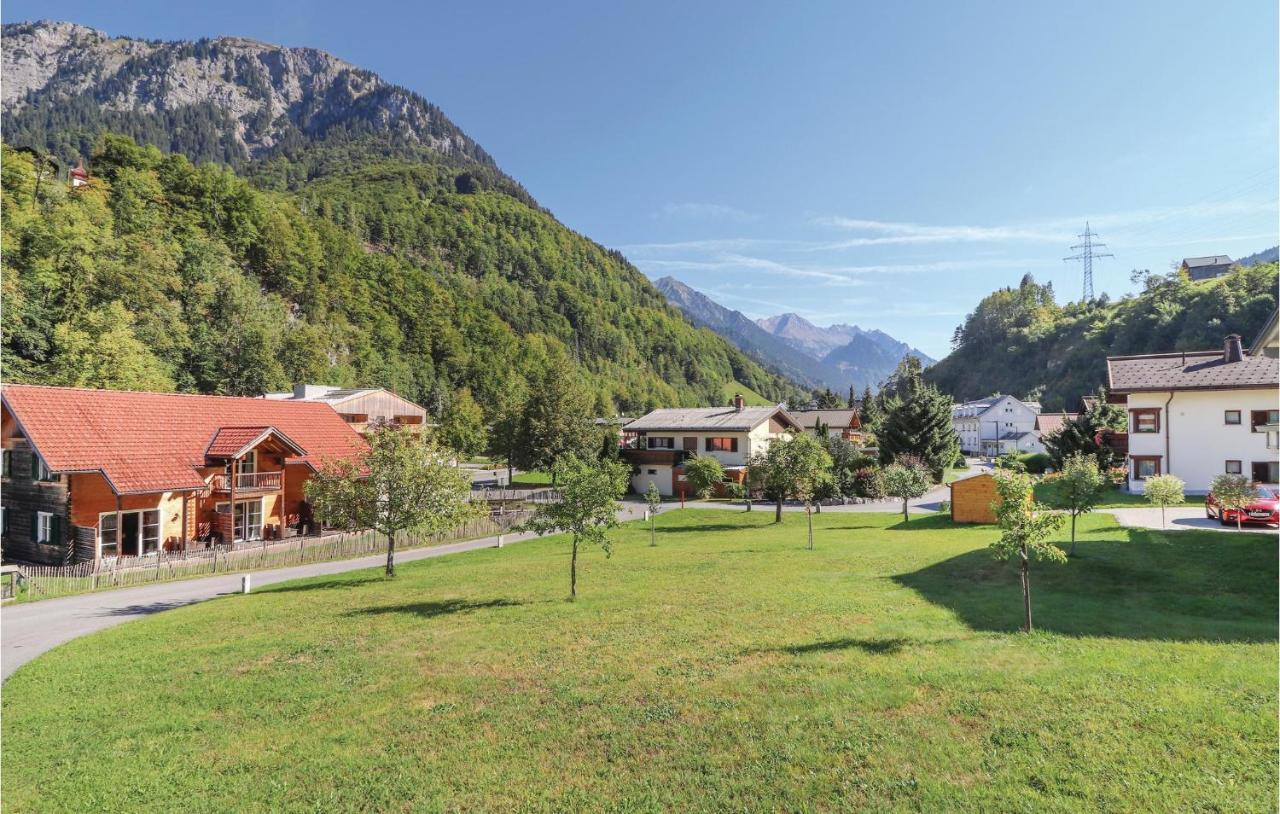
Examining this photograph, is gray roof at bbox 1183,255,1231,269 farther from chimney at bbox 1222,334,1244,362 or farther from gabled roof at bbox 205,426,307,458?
gabled roof at bbox 205,426,307,458

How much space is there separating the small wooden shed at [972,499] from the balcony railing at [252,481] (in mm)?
39768

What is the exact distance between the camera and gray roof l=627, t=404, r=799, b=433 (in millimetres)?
54812

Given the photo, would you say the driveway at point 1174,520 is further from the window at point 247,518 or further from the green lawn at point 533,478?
the green lawn at point 533,478

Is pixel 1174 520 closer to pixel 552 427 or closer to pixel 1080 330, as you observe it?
pixel 552 427

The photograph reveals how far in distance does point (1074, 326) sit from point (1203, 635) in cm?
17656

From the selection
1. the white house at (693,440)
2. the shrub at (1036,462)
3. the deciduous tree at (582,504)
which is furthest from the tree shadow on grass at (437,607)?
the shrub at (1036,462)

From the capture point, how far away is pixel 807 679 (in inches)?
397

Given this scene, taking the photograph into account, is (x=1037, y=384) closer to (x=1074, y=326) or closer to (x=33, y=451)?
(x=1074, y=326)

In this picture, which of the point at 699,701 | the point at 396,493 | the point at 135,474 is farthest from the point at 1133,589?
the point at 135,474

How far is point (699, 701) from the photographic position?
9.52 meters

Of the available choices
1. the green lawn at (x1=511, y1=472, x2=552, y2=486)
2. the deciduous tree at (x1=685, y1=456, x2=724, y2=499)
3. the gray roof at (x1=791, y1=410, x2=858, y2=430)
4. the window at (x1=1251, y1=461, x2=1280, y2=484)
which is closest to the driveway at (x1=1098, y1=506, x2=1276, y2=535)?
the window at (x1=1251, y1=461, x2=1280, y2=484)

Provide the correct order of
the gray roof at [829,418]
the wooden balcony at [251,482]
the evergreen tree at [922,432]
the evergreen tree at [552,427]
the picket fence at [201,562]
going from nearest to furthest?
the picket fence at [201,562] → the wooden balcony at [251,482] → the evergreen tree at [922,432] → the evergreen tree at [552,427] → the gray roof at [829,418]

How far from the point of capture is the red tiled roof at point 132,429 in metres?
26.6

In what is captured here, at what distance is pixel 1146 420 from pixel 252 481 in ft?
185
